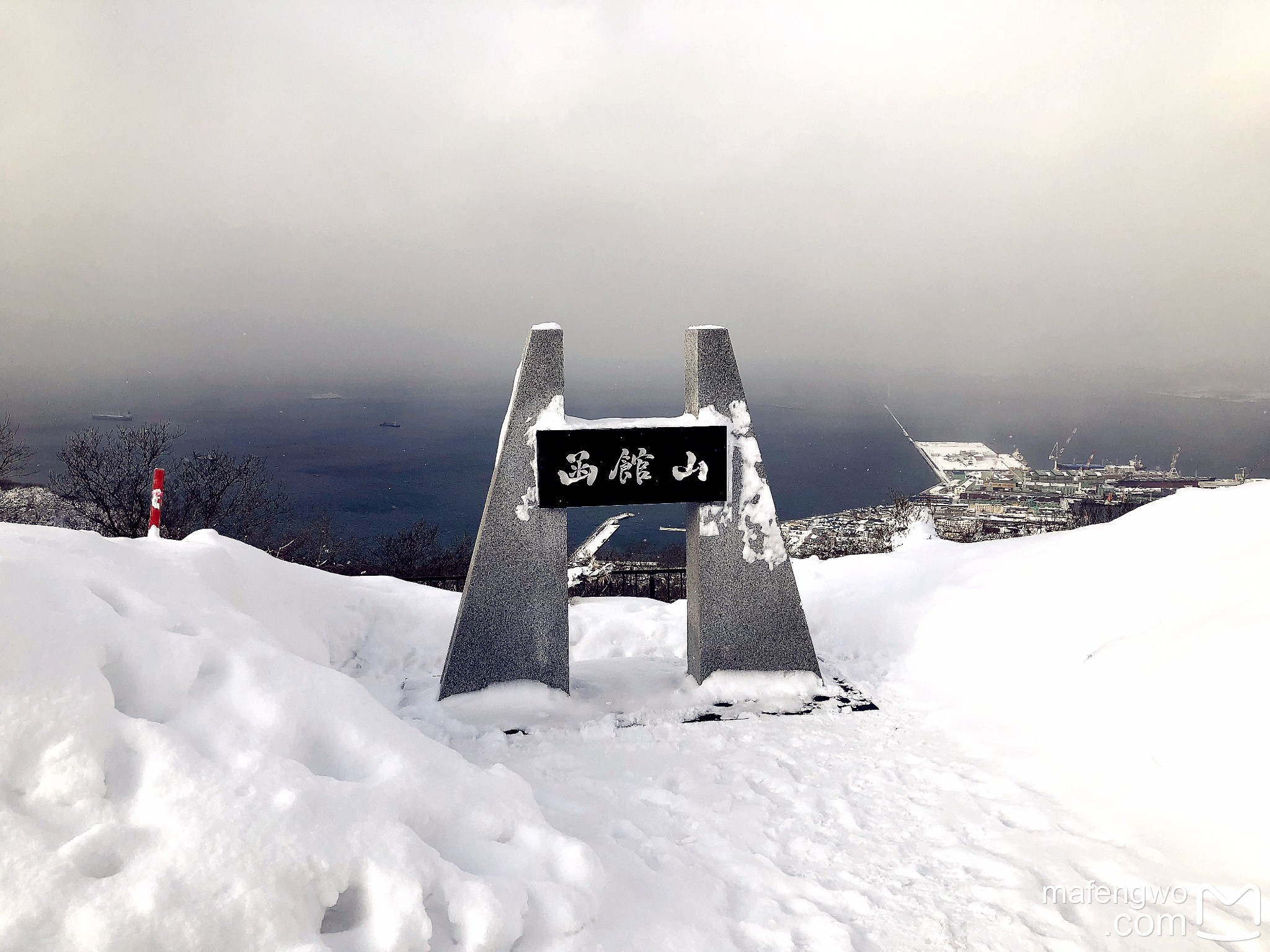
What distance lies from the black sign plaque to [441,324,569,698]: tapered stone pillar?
0.53 feet

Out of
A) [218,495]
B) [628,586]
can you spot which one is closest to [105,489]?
[218,495]

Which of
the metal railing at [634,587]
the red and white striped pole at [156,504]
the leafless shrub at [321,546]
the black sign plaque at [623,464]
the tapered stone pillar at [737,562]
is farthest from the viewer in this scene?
the leafless shrub at [321,546]

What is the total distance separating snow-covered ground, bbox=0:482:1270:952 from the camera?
2.35m

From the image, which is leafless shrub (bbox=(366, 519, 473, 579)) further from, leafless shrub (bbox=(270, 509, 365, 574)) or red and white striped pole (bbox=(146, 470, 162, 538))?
red and white striped pole (bbox=(146, 470, 162, 538))

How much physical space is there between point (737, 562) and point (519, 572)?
175 cm

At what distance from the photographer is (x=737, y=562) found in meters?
5.92

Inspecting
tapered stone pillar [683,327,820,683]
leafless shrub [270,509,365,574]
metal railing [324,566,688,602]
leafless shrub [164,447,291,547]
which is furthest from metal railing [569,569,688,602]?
leafless shrub [164,447,291,547]

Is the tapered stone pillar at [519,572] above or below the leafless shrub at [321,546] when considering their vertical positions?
above

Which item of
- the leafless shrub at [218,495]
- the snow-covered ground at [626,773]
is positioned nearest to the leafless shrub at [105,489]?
the leafless shrub at [218,495]

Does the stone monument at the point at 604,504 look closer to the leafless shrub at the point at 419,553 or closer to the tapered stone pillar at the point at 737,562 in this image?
the tapered stone pillar at the point at 737,562

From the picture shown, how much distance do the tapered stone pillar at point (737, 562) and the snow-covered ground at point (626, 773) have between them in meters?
0.34

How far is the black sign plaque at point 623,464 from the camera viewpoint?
5.61 metres

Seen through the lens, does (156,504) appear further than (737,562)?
No

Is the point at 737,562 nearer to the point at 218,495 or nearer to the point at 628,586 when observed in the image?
the point at 628,586
